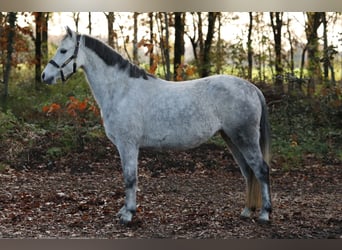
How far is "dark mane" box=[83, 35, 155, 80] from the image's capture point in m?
4.29

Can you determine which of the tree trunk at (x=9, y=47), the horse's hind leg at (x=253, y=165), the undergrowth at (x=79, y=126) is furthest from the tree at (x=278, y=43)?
the tree trunk at (x=9, y=47)

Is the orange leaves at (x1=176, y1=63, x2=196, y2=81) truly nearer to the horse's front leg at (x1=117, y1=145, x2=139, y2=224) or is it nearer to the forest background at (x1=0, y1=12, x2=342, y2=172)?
the forest background at (x1=0, y1=12, x2=342, y2=172)

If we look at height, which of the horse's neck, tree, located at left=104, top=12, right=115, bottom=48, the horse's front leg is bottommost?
the horse's front leg

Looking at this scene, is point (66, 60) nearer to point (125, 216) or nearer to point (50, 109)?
point (50, 109)

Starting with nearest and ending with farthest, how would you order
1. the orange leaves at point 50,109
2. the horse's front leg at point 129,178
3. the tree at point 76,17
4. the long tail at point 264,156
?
1. the horse's front leg at point 129,178
2. the long tail at point 264,156
3. the tree at point 76,17
4. the orange leaves at point 50,109

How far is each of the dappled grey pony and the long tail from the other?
1cm

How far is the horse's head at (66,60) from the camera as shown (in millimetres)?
4305

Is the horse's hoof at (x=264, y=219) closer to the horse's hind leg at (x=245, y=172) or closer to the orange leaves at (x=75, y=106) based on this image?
the horse's hind leg at (x=245, y=172)

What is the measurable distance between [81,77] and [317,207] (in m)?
2.14

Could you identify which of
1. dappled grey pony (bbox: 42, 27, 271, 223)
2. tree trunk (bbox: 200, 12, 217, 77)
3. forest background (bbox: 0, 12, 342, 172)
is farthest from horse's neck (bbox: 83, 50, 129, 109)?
tree trunk (bbox: 200, 12, 217, 77)

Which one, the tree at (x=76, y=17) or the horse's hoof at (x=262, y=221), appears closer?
the horse's hoof at (x=262, y=221)

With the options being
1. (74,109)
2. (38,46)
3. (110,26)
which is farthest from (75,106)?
(110,26)

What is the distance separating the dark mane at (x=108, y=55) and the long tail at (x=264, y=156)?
3.33 feet

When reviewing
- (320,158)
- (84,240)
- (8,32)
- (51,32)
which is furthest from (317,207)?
(8,32)
